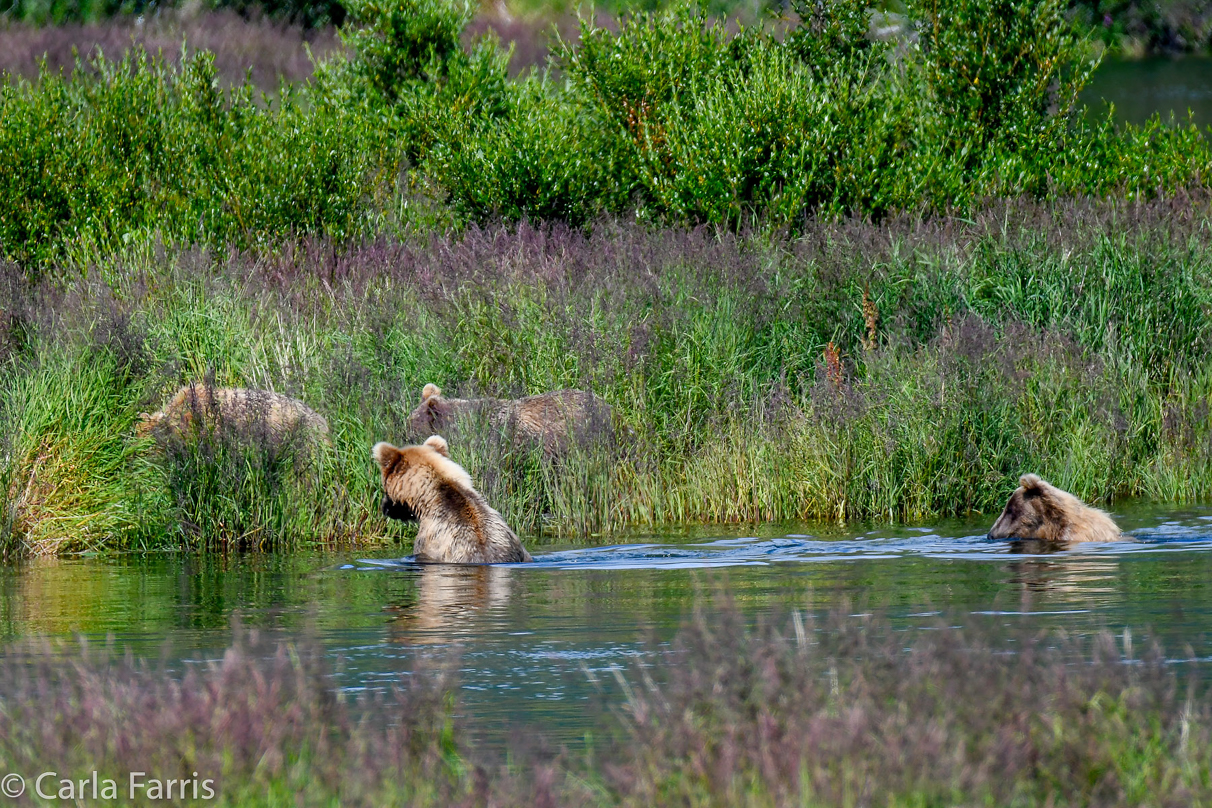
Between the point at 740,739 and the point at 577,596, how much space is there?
5.40 m

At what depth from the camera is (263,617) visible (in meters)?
10.8

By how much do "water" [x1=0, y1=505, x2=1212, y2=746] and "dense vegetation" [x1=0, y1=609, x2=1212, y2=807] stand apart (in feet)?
3.95

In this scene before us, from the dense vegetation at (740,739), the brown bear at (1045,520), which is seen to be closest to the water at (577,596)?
the brown bear at (1045,520)

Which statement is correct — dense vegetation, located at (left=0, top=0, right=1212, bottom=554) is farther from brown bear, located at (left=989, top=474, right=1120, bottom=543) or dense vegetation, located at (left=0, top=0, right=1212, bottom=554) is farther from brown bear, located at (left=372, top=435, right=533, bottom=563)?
brown bear, located at (left=372, top=435, right=533, bottom=563)

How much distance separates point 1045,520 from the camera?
1344cm

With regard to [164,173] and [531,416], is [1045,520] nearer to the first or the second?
[531,416]

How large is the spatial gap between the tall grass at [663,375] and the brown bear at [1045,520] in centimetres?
191

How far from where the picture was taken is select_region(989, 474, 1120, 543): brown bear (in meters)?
13.4

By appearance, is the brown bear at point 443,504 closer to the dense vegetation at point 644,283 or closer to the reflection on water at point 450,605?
the reflection on water at point 450,605

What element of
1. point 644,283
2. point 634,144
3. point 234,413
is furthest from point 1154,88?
point 234,413

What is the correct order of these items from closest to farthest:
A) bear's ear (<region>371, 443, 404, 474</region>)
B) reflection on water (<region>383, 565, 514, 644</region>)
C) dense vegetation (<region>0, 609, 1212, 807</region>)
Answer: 1. dense vegetation (<region>0, 609, 1212, 807</region>)
2. reflection on water (<region>383, 565, 514, 644</region>)
3. bear's ear (<region>371, 443, 404, 474</region>)

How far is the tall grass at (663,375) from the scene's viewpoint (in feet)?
49.0

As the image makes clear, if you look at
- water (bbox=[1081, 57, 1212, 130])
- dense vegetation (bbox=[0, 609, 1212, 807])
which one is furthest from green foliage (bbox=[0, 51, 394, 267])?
water (bbox=[1081, 57, 1212, 130])

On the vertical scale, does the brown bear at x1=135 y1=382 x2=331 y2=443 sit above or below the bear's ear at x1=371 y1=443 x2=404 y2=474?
above
